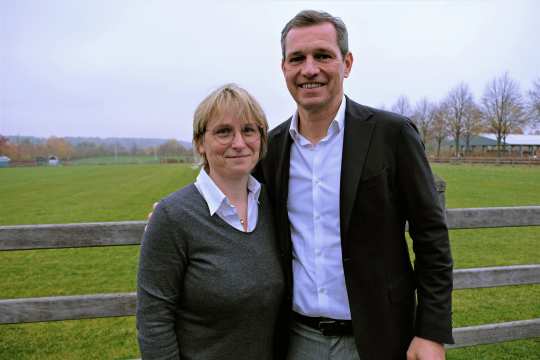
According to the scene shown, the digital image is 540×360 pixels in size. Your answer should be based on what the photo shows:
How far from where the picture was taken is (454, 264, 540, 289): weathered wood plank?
10.3 feet

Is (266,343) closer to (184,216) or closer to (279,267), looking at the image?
(279,267)

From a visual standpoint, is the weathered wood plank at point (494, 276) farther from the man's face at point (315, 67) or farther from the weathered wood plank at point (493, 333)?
the man's face at point (315, 67)

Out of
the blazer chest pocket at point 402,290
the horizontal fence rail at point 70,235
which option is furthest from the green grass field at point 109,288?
the blazer chest pocket at point 402,290

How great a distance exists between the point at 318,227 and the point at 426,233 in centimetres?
54

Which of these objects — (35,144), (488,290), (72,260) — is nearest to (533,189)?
(488,290)

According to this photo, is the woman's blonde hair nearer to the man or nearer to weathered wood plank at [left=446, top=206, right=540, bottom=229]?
the man

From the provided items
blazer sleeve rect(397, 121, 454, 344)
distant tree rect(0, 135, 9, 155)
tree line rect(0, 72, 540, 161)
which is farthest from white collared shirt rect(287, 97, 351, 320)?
distant tree rect(0, 135, 9, 155)

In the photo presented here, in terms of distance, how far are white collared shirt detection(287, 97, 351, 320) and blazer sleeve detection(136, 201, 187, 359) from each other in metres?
0.64

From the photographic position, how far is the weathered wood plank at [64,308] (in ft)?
8.79

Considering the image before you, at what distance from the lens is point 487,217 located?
305 cm

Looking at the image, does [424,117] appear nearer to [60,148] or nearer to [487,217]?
[487,217]

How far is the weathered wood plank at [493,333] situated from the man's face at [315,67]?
2.43m

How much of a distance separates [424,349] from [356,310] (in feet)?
1.32

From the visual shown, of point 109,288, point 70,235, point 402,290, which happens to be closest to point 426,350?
point 402,290
